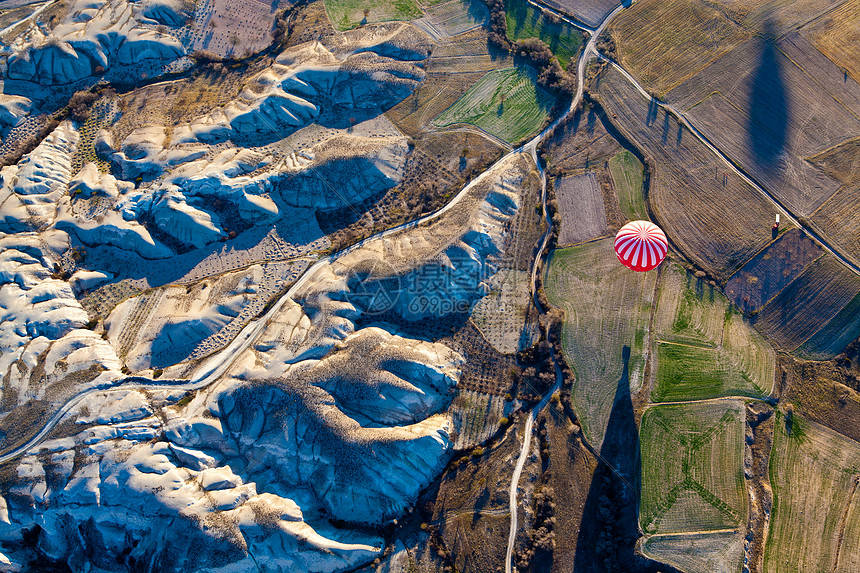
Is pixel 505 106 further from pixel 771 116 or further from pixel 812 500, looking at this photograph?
pixel 812 500

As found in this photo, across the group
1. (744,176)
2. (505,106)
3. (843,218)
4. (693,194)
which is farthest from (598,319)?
(843,218)

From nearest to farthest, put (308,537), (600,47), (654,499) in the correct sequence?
(308,537), (654,499), (600,47)

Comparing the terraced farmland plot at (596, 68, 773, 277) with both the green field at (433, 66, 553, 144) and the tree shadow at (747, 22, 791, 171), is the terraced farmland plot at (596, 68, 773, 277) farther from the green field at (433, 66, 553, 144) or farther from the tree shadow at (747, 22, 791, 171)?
the green field at (433, 66, 553, 144)

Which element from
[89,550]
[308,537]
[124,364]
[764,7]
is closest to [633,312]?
[308,537]

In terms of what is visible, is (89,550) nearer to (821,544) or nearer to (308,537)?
(308,537)

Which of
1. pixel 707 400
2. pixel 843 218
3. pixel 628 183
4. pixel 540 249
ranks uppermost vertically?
pixel 628 183

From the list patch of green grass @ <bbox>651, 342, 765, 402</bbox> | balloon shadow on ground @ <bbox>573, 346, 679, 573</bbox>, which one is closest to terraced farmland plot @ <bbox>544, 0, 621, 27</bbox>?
patch of green grass @ <bbox>651, 342, 765, 402</bbox>

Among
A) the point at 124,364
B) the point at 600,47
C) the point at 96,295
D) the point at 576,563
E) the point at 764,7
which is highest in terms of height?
the point at 764,7
